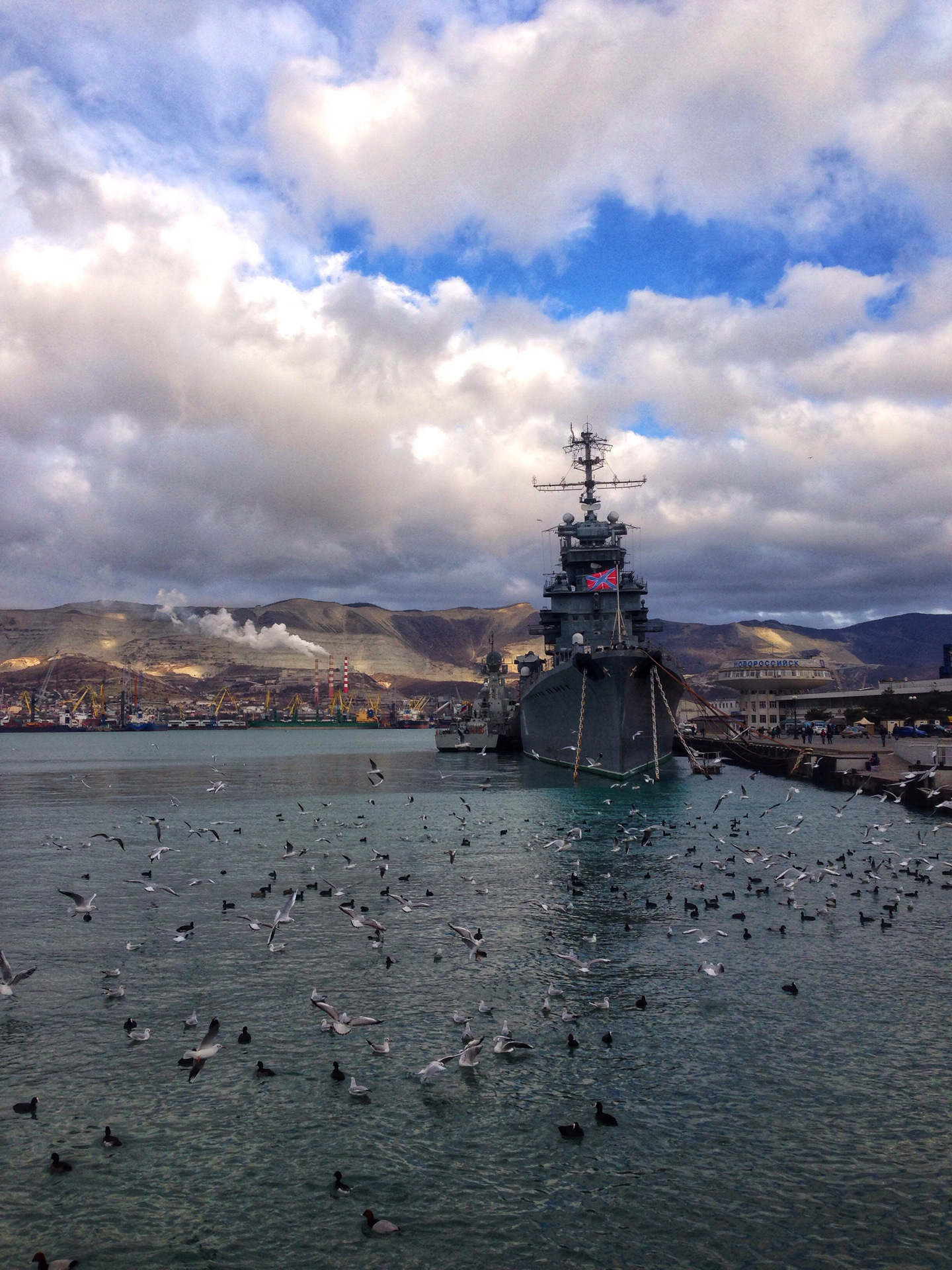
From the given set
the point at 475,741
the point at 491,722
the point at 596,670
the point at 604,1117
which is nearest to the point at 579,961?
the point at 604,1117

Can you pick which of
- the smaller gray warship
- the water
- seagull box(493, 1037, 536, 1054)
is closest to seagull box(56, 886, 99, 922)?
the water

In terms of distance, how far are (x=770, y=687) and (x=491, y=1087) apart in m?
174

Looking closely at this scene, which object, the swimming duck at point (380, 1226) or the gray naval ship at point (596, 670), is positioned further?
the gray naval ship at point (596, 670)

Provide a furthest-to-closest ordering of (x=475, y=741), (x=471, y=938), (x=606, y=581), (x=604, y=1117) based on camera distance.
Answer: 1. (x=475, y=741)
2. (x=606, y=581)
3. (x=471, y=938)
4. (x=604, y=1117)

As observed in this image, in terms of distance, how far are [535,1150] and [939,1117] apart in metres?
6.68

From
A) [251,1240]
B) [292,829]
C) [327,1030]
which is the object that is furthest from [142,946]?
[292,829]

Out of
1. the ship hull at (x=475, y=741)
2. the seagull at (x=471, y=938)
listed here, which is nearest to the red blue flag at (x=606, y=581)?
the ship hull at (x=475, y=741)

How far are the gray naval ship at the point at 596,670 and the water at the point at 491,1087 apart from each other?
2914cm

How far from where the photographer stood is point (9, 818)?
55438 millimetres

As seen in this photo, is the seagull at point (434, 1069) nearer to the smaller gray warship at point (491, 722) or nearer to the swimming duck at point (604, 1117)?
the swimming duck at point (604, 1117)

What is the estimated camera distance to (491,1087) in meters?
15.6

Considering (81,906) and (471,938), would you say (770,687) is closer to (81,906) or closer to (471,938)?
(471,938)

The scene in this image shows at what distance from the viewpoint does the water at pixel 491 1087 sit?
Result: 1160 cm

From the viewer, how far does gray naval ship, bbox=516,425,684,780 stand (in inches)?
2427
